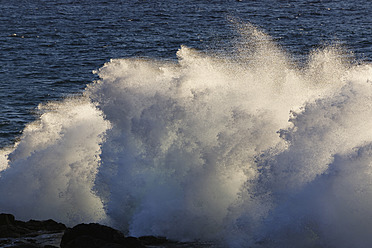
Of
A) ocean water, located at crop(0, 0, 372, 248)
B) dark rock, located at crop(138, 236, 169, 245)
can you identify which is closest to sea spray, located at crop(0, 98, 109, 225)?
ocean water, located at crop(0, 0, 372, 248)

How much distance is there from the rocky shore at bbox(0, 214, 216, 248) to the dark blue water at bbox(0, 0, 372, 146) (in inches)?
386

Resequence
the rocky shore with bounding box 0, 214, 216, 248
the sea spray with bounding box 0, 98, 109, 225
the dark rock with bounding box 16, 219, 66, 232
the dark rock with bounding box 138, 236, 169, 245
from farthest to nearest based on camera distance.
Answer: the sea spray with bounding box 0, 98, 109, 225 < the dark rock with bounding box 16, 219, 66, 232 < the dark rock with bounding box 138, 236, 169, 245 < the rocky shore with bounding box 0, 214, 216, 248

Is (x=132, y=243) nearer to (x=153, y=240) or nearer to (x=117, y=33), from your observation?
(x=153, y=240)

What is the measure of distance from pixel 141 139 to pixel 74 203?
2.75m

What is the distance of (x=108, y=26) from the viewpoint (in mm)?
45781

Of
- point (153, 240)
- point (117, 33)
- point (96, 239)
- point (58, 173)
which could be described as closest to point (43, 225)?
point (58, 173)

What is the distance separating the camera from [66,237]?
1281 cm

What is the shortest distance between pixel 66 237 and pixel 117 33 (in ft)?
103

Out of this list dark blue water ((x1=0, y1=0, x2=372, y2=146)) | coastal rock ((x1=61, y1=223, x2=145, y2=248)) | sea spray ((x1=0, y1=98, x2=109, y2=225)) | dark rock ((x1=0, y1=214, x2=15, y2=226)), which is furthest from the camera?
dark blue water ((x1=0, y1=0, x2=372, y2=146))

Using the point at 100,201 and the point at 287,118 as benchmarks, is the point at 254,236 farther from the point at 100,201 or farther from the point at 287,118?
the point at 100,201

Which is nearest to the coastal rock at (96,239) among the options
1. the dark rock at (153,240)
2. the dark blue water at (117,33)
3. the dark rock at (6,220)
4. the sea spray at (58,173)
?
the dark rock at (153,240)

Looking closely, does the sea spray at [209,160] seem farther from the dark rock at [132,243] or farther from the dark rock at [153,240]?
the dark rock at [132,243]

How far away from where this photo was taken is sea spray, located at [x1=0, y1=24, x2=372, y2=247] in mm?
12773

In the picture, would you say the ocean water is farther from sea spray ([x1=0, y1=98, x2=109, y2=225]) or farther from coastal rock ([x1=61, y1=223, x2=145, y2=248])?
coastal rock ([x1=61, y1=223, x2=145, y2=248])
